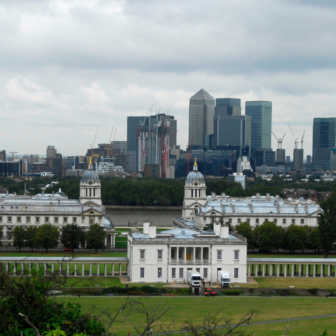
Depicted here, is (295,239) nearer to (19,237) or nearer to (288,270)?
(288,270)

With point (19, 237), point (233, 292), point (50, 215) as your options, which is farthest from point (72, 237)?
point (233, 292)

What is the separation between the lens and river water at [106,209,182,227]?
133400 millimetres

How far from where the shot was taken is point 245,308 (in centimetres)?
5506

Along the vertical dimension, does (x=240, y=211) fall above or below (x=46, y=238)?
above

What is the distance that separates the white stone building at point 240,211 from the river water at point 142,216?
1375 centimetres

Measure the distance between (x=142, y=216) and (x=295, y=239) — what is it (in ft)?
200

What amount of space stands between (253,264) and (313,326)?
27269mm

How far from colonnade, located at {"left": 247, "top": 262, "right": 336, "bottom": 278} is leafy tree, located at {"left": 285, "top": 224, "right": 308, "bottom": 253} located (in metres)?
14.3

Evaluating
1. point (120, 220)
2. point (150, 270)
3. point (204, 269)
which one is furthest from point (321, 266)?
point (120, 220)

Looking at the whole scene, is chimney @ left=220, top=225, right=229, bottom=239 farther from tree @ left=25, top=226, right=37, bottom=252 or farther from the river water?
the river water

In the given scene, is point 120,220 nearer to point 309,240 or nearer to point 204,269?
point 309,240

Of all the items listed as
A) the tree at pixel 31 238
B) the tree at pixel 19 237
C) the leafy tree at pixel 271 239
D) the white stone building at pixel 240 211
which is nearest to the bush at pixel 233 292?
the leafy tree at pixel 271 239

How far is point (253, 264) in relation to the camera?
76.7 m

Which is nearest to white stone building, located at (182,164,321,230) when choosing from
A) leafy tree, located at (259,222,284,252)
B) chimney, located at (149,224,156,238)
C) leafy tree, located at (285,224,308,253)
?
leafy tree, located at (259,222,284,252)
